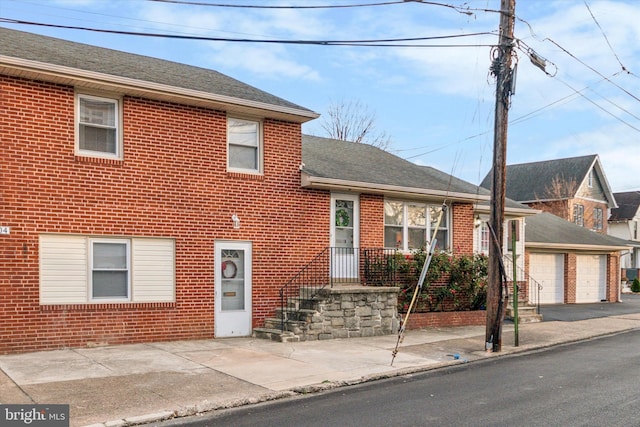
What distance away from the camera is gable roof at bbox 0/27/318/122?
11.7 m

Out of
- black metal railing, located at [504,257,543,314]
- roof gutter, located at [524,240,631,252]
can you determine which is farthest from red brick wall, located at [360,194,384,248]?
roof gutter, located at [524,240,631,252]

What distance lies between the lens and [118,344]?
1250 cm

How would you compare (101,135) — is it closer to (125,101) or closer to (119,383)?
(125,101)

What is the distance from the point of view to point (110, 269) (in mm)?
12602

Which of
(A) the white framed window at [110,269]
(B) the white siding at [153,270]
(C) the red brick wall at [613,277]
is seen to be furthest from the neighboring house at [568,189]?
(A) the white framed window at [110,269]

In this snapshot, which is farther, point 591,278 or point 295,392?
point 591,278

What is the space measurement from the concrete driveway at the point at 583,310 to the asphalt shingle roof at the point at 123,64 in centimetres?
→ 1176

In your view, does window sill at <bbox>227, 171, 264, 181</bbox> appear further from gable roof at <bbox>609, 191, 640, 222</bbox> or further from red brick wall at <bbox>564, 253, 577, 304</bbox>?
gable roof at <bbox>609, 191, 640, 222</bbox>

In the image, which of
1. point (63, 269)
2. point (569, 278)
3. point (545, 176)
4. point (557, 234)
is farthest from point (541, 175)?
point (63, 269)

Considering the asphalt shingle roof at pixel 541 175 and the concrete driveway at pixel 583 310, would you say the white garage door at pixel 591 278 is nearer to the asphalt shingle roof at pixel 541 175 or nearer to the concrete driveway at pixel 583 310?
the concrete driveway at pixel 583 310

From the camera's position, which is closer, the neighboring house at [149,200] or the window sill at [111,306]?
the neighboring house at [149,200]

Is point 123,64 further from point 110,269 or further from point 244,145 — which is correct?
point 110,269

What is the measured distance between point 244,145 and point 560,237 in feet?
56.2

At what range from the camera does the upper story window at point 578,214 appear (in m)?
42.2
